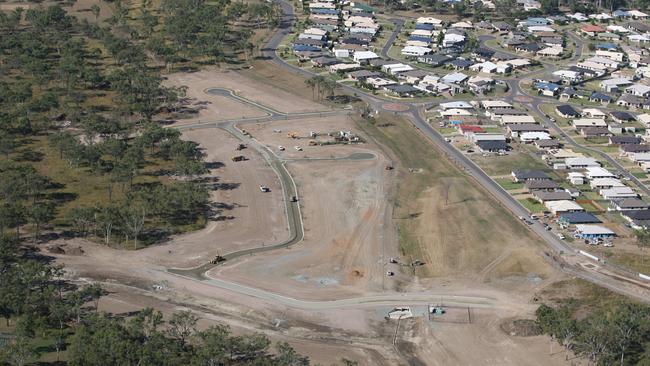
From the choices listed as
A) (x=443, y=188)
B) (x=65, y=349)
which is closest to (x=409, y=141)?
(x=443, y=188)

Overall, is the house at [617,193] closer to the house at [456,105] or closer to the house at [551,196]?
the house at [551,196]

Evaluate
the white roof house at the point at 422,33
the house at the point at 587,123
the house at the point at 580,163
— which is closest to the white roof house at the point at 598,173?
the house at the point at 580,163

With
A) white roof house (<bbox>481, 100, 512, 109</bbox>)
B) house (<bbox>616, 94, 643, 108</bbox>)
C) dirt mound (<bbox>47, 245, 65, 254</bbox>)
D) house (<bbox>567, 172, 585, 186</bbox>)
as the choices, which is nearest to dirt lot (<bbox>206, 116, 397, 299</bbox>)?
dirt mound (<bbox>47, 245, 65, 254</bbox>)

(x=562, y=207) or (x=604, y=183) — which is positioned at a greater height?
(x=604, y=183)

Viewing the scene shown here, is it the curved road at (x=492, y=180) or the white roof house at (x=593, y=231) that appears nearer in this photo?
the curved road at (x=492, y=180)

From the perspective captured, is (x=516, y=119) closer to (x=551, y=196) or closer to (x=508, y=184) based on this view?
(x=508, y=184)

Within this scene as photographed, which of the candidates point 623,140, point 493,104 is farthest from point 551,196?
point 493,104

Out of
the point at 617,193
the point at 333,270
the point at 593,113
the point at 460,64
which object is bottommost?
the point at 333,270

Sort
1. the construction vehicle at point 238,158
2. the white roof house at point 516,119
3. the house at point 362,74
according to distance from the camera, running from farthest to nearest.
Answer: the house at point 362,74, the white roof house at point 516,119, the construction vehicle at point 238,158
